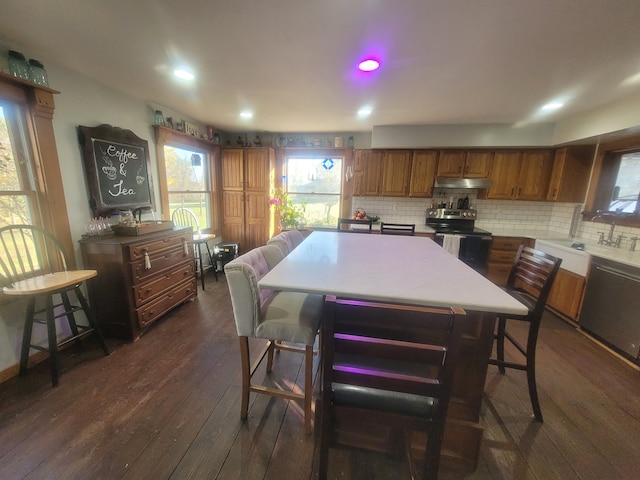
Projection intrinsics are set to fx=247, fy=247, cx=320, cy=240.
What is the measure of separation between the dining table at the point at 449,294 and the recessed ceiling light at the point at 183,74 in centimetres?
186

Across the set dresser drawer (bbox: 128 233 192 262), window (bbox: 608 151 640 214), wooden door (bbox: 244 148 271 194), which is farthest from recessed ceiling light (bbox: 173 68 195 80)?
window (bbox: 608 151 640 214)

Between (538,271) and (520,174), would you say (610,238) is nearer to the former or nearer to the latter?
(520,174)

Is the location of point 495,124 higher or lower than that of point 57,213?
higher

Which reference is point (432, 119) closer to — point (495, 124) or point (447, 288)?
point (495, 124)

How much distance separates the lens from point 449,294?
111 centimetres

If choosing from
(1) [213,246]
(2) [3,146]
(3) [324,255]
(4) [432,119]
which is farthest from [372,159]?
(2) [3,146]

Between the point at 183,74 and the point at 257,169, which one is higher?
the point at 183,74

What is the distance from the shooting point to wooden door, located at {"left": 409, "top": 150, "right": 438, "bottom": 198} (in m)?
3.86

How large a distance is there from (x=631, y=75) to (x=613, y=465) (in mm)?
2714

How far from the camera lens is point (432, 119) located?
11.0 feet

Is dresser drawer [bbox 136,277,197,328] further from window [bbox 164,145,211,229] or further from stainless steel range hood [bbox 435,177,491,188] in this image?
stainless steel range hood [bbox 435,177,491,188]

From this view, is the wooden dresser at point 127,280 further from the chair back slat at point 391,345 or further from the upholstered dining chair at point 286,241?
the chair back slat at point 391,345

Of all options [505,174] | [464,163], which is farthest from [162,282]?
[505,174]

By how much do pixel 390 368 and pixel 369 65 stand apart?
2.04 m
